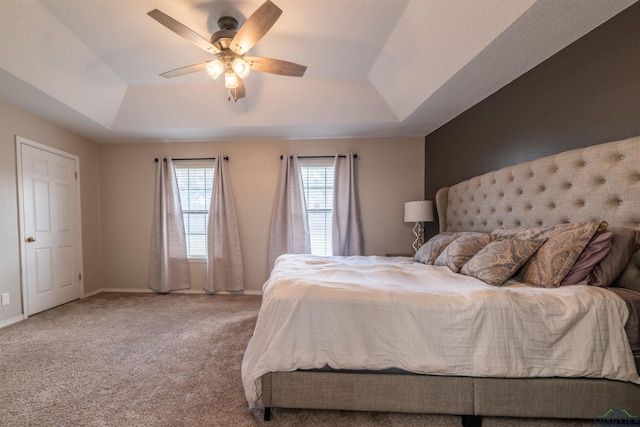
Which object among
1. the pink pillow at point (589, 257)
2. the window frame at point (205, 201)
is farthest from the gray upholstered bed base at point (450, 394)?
the window frame at point (205, 201)

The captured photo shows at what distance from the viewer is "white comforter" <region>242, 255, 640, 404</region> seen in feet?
3.83

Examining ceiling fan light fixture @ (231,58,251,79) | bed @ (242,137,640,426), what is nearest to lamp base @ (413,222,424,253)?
bed @ (242,137,640,426)

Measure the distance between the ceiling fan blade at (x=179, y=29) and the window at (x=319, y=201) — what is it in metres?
2.12

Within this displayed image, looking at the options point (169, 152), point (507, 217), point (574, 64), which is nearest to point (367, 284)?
point (507, 217)

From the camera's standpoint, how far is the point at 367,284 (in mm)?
1518

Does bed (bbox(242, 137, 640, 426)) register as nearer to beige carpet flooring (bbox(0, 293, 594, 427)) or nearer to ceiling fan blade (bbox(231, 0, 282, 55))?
beige carpet flooring (bbox(0, 293, 594, 427))

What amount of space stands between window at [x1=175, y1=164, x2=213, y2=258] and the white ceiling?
60 cm

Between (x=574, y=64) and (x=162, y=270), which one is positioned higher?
(x=574, y=64)

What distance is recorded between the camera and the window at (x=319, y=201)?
3789 millimetres

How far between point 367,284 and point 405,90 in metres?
2.17

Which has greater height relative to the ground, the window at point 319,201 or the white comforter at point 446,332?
the window at point 319,201

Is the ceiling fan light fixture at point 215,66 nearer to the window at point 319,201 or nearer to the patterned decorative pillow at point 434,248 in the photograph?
the window at point 319,201

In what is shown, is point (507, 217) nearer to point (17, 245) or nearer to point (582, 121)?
point (582, 121)

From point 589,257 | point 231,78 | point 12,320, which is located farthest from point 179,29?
point 12,320
